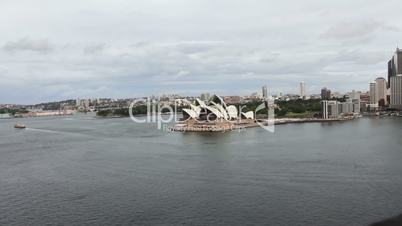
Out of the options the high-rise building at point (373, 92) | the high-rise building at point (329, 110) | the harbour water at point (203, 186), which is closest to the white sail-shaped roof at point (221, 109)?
the high-rise building at point (329, 110)

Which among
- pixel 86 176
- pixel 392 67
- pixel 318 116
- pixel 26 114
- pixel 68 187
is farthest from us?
pixel 26 114

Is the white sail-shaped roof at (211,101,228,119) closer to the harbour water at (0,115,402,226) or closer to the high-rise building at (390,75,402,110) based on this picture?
the harbour water at (0,115,402,226)

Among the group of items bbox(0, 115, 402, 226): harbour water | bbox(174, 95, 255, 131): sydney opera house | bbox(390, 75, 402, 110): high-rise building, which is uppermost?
bbox(390, 75, 402, 110): high-rise building

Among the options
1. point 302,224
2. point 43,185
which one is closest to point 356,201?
point 302,224

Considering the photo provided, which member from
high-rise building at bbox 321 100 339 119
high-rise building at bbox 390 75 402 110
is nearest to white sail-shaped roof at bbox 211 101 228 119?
high-rise building at bbox 321 100 339 119

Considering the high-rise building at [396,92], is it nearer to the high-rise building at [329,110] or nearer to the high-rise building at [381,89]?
the high-rise building at [381,89]

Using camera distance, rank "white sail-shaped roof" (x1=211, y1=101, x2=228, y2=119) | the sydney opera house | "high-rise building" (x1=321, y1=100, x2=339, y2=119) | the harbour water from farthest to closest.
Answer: "high-rise building" (x1=321, y1=100, x2=339, y2=119) → "white sail-shaped roof" (x1=211, y1=101, x2=228, y2=119) → the sydney opera house → the harbour water

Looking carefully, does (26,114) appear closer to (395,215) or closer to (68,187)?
(68,187)
